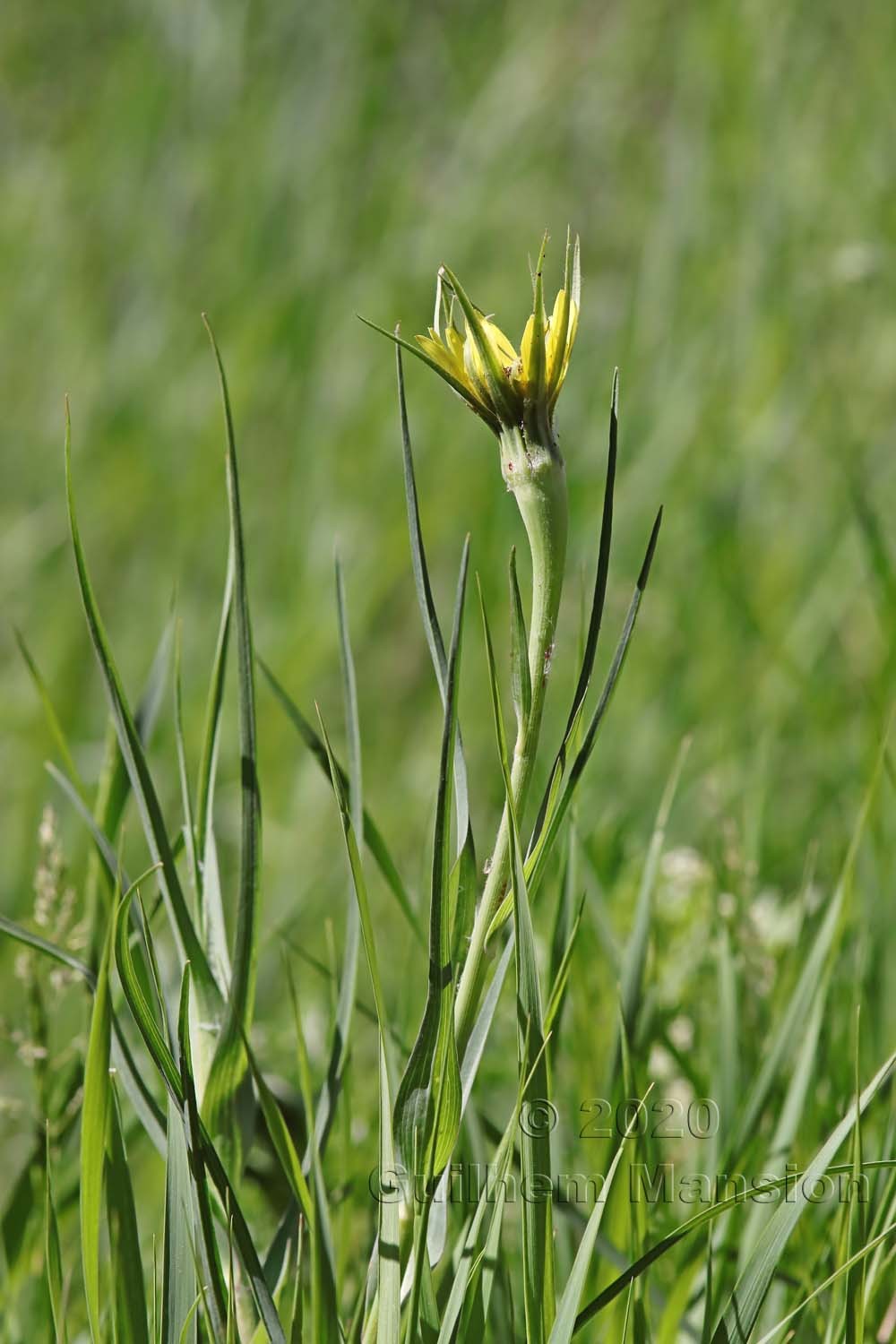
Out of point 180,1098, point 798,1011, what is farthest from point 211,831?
point 798,1011

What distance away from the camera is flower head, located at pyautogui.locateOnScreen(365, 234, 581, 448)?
2.02 feet

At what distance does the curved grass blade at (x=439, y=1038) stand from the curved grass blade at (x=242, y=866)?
0.10 m

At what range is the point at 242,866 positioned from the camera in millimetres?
701

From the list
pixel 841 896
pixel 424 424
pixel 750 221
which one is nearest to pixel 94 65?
pixel 424 424

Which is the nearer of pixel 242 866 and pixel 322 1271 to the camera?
pixel 322 1271

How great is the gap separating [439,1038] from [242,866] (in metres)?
0.15

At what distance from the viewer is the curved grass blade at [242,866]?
0.68 m

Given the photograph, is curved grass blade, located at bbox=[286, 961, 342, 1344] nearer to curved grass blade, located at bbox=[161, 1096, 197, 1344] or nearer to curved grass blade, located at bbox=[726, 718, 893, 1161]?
curved grass blade, located at bbox=[161, 1096, 197, 1344]

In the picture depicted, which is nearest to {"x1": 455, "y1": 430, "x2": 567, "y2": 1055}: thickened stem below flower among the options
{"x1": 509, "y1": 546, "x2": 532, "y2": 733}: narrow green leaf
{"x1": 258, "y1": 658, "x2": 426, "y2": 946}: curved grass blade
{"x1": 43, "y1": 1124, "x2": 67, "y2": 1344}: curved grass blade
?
{"x1": 509, "y1": 546, "x2": 532, "y2": 733}: narrow green leaf

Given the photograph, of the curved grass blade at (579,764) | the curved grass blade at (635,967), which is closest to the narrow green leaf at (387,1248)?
the curved grass blade at (579,764)

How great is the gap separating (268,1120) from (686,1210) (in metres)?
0.45

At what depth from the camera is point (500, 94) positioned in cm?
349

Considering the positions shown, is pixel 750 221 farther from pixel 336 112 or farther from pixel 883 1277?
pixel 883 1277

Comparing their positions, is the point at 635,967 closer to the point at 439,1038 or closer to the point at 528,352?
the point at 439,1038
